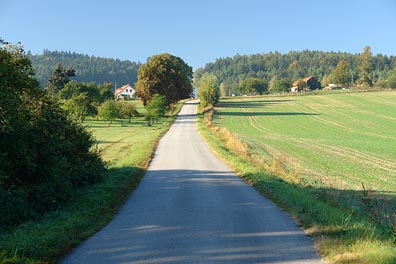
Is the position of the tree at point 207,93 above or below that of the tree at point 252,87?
below

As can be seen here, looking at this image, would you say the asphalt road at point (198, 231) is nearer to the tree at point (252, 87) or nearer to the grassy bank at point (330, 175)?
the grassy bank at point (330, 175)

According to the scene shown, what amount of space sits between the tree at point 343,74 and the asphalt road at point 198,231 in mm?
149710

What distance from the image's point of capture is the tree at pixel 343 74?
154 m

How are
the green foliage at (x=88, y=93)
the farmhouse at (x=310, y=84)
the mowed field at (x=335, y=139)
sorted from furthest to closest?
the farmhouse at (x=310, y=84) < the green foliage at (x=88, y=93) < the mowed field at (x=335, y=139)

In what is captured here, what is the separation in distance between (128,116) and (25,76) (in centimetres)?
6401

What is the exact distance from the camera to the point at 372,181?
872 inches

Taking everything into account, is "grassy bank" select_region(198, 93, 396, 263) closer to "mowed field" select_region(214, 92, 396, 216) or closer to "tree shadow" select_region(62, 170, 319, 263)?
"mowed field" select_region(214, 92, 396, 216)

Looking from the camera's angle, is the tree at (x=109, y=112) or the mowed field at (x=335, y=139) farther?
the tree at (x=109, y=112)

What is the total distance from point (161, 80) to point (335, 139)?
136 feet

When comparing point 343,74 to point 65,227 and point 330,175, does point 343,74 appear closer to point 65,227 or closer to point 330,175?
point 330,175

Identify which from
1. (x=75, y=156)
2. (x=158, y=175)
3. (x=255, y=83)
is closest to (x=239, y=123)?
(x=158, y=175)

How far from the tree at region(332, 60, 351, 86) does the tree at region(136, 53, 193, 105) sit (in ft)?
298

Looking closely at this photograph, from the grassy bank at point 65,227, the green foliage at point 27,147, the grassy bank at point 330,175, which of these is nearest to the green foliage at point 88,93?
the grassy bank at point 330,175

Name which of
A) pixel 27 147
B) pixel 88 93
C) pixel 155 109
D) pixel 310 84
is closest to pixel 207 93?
pixel 88 93
